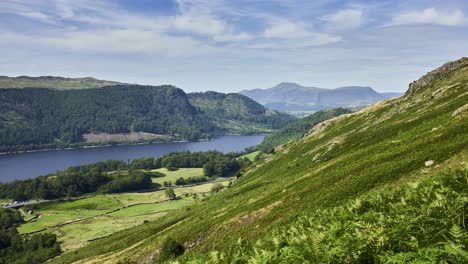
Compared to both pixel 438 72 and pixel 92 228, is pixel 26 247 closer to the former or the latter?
pixel 92 228

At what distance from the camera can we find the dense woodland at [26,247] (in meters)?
138

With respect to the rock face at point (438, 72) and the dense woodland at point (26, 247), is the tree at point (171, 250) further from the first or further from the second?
the dense woodland at point (26, 247)

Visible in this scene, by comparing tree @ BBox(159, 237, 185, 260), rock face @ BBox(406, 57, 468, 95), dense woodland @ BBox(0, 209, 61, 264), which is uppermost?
rock face @ BBox(406, 57, 468, 95)

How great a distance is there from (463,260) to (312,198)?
33.5 m

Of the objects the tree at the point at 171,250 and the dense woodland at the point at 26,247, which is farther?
the dense woodland at the point at 26,247

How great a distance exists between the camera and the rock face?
340 ft

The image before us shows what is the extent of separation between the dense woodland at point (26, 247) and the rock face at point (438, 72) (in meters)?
144

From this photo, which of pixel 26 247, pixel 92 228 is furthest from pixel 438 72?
pixel 26 247

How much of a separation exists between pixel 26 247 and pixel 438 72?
17848 cm

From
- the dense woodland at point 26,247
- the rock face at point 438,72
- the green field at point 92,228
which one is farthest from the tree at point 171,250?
the green field at point 92,228

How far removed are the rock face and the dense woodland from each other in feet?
473

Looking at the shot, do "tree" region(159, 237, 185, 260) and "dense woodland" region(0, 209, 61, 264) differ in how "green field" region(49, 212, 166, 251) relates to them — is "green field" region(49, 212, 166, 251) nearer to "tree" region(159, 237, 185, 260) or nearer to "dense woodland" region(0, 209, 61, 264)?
"dense woodland" region(0, 209, 61, 264)

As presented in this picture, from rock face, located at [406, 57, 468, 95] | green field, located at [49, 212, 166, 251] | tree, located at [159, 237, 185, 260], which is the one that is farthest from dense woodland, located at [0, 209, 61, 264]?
rock face, located at [406, 57, 468, 95]

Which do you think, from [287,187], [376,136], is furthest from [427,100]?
[287,187]
